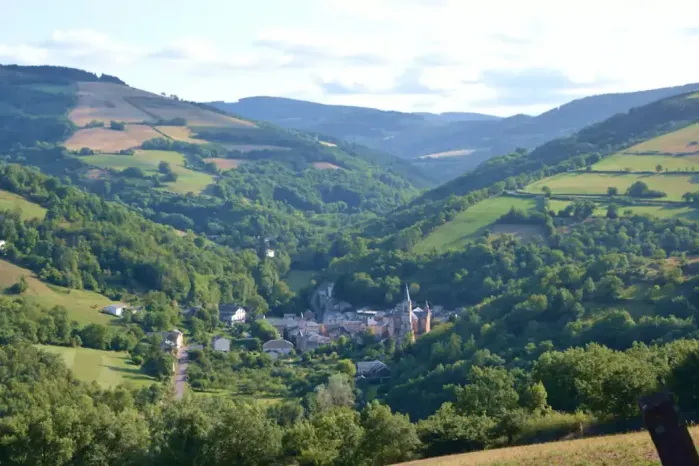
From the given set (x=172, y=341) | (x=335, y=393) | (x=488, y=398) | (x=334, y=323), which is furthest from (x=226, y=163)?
(x=488, y=398)

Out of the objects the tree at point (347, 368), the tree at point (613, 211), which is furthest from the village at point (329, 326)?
the tree at point (613, 211)

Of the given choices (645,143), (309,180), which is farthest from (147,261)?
A: (309,180)

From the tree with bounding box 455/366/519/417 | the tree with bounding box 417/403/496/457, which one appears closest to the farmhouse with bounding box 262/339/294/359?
the tree with bounding box 455/366/519/417

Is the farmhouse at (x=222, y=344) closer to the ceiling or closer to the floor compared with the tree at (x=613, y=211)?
closer to the floor

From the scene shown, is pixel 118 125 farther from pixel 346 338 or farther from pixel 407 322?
pixel 407 322

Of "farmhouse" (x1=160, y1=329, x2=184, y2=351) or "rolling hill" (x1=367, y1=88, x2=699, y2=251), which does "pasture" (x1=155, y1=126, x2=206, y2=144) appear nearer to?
"rolling hill" (x1=367, y1=88, x2=699, y2=251)

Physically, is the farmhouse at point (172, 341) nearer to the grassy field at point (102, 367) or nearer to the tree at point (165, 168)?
the grassy field at point (102, 367)

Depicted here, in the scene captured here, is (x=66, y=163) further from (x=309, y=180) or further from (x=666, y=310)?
(x=666, y=310)
